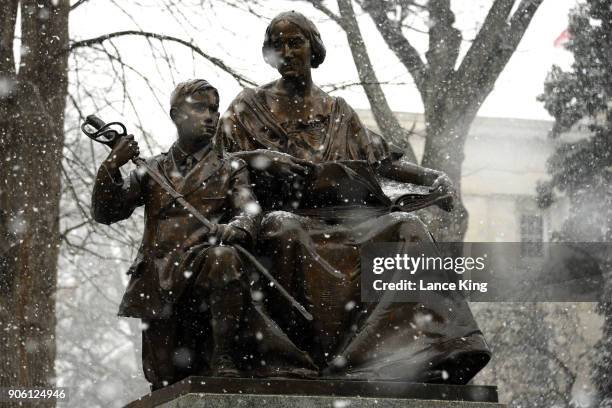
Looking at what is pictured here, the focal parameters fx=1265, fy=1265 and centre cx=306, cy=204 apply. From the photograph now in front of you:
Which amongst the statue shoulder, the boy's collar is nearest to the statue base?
the boy's collar

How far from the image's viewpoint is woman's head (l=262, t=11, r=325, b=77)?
7.23 metres

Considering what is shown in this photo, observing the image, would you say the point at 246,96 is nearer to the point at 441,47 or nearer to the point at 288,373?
the point at 288,373

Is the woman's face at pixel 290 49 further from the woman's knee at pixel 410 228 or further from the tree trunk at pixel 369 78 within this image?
the tree trunk at pixel 369 78

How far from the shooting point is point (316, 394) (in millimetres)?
5777

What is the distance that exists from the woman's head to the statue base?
7.19 ft

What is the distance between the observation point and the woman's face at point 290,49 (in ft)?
23.7

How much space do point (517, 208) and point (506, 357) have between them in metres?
10.7

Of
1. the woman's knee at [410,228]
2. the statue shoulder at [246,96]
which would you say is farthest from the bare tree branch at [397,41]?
the woman's knee at [410,228]

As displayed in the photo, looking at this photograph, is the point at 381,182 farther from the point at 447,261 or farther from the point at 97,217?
the point at 97,217

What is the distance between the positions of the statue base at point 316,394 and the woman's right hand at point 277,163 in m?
1.44

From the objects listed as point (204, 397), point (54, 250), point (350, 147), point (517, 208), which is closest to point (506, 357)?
point (517, 208)

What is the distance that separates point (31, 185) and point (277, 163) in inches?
203

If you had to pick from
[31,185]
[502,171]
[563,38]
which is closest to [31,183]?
[31,185]

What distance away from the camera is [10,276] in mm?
11133
